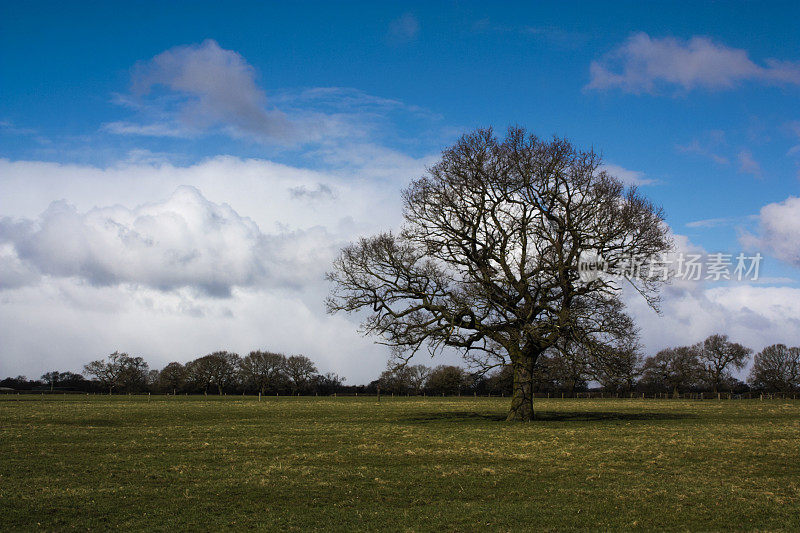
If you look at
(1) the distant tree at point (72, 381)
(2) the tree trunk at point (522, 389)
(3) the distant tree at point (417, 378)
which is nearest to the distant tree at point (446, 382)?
(3) the distant tree at point (417, 378)

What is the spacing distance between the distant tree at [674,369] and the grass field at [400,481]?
122833 mm

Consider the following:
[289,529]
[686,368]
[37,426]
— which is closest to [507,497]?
[289,529]

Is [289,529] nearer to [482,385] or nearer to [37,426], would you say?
[37,426]

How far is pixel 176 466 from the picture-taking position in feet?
55.1

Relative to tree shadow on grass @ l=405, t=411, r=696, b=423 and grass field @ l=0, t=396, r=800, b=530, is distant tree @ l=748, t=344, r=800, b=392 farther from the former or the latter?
grass field @ l=0, t=396, r=800, b=530

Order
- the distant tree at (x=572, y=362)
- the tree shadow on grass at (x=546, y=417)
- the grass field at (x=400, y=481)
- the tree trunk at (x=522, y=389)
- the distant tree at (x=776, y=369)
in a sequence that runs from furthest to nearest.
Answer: the distant tree at (x=776, y=369), the tree shadow on grass at (x=546, y=417), the tree trunk at (x=522, y=389), the distant tree at (x=572, y=362), the grass field at (x=400, y=481)

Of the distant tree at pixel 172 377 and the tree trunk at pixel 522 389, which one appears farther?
the distant tree at pixel 172 377

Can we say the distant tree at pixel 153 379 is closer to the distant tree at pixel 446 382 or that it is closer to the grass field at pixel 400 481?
the distant tree at pixel 446 382

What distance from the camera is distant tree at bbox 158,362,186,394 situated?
140m

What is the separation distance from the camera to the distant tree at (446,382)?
133m

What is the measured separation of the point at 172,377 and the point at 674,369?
119 meters

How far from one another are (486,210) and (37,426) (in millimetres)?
25391

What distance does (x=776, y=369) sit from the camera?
134000 mm

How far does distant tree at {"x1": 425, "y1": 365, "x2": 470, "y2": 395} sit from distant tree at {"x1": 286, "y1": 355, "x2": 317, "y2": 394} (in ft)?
98.0
